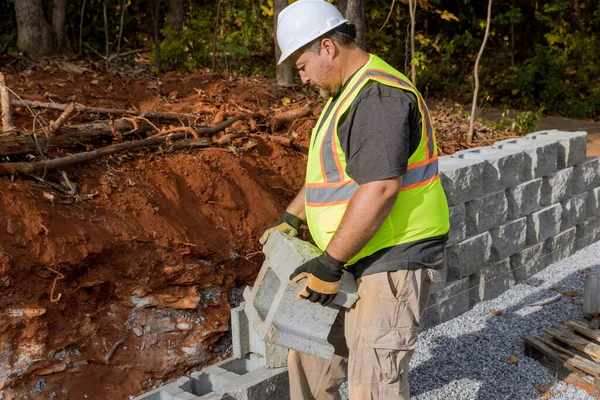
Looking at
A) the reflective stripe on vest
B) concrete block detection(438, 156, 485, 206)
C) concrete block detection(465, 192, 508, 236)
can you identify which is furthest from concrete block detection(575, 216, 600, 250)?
Answer: the reflective stripe on vest

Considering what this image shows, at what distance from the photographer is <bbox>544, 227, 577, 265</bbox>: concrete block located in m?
6.68

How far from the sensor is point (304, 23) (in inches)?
113

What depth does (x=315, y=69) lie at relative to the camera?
9.73ft

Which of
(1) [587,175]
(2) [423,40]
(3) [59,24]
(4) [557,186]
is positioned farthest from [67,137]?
(2) [423,40]

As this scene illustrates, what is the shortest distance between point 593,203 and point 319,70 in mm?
5325

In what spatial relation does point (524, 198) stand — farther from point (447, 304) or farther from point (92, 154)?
point (92, 154)

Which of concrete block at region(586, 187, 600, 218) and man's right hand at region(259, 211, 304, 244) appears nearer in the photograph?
man's right hand at region(259, 211, 304, 244)

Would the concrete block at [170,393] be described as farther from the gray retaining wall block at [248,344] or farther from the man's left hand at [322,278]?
the man's left hand at [322,278]

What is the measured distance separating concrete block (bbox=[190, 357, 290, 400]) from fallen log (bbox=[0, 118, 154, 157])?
1748 millimetres

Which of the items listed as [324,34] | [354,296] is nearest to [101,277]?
[354,296]

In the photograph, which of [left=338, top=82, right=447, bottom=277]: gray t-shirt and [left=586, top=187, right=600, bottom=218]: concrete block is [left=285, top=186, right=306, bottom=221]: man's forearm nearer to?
[left=338, top=82, right=447, bottom=277]: gray t-shirt

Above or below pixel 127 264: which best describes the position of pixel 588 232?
below

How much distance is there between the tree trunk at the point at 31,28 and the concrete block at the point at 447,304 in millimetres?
5338

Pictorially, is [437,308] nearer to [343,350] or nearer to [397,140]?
[343,350]
